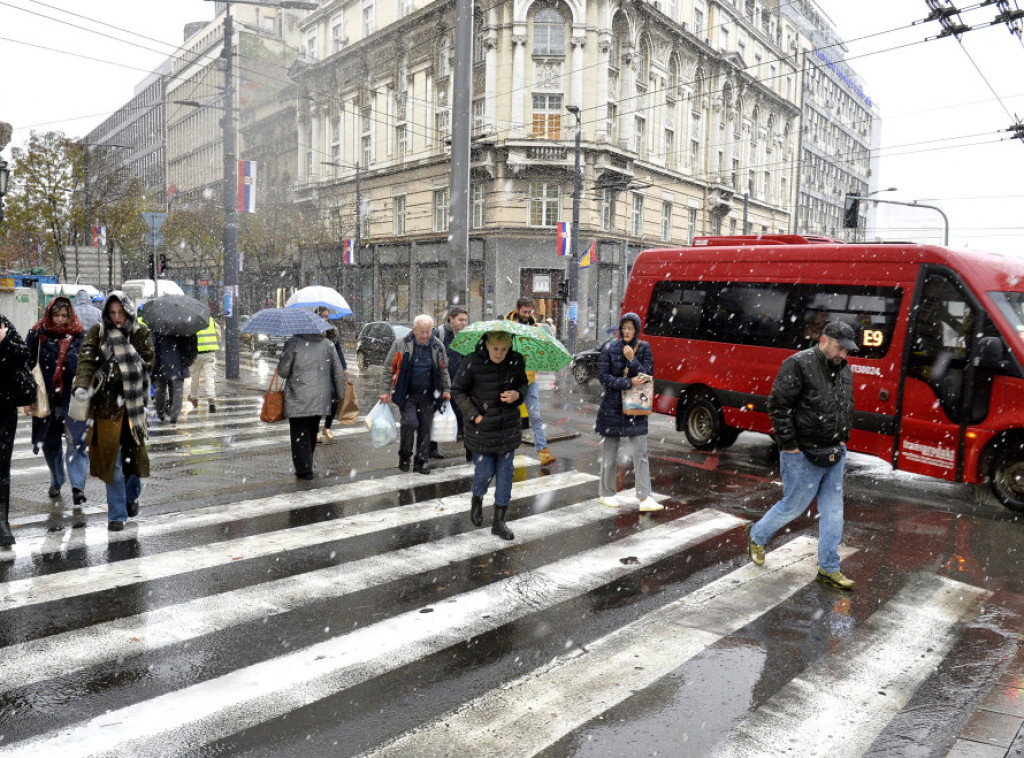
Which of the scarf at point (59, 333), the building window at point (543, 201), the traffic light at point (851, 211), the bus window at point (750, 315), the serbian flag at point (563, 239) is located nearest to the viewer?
the scarf at point (59, 333)

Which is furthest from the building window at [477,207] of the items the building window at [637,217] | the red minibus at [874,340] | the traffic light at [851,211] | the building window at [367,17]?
the red minibus at [874,340]

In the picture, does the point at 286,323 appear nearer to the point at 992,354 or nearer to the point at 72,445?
the point at 72,445

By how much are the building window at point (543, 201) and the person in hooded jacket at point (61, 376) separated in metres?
30.7

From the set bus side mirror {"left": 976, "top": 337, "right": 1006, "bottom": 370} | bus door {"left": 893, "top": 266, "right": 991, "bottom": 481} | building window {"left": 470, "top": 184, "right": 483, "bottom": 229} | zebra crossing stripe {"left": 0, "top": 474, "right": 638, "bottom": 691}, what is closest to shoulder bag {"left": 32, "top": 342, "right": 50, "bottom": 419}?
zebra crossing stripe {"left": 0, "top": 474, "right": 638, "bottom": 691}

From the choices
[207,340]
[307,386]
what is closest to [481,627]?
[307,386]

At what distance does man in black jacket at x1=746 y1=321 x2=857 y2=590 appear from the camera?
5.80 metres

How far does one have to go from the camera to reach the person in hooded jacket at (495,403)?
6.90 meters

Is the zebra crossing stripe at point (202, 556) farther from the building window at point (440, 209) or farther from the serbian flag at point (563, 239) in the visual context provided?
the building window at point (440, 209)

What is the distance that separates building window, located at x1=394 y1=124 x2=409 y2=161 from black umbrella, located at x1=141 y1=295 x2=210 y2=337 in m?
33.1

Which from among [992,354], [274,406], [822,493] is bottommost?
[822,493]

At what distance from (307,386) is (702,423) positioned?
18.1 feet

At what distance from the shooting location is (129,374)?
664cm

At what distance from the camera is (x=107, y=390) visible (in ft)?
21.7

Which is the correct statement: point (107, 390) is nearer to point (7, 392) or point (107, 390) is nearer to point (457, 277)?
point (7, 392)
